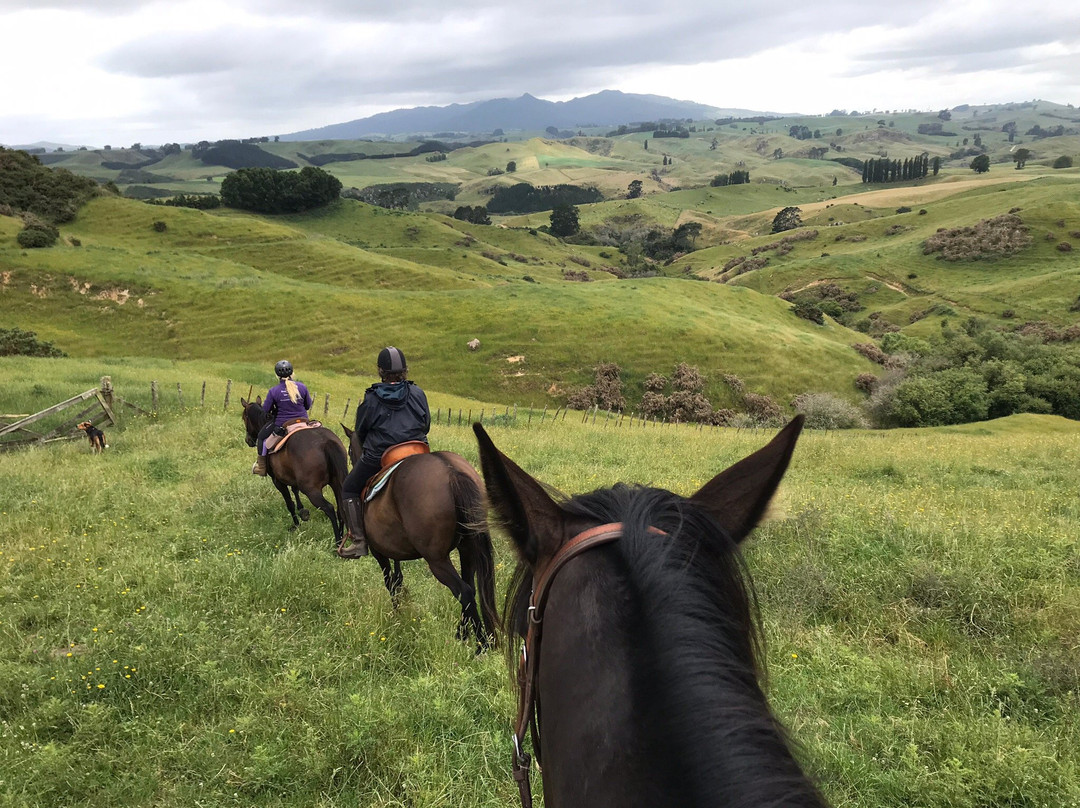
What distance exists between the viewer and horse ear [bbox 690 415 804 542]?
1.91m

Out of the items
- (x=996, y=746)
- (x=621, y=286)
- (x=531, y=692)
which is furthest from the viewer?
(x=621, y=286)

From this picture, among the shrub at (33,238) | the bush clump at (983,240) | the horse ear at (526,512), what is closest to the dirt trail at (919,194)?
the bush clump at (983,240)

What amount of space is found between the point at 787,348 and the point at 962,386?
12349 millimetres

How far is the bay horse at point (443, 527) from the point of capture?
21.9 ft

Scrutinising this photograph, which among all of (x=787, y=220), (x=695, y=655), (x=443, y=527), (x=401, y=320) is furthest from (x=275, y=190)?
(x=695, y=655)

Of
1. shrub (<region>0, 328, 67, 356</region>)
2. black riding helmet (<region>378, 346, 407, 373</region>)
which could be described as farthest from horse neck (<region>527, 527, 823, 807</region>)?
shrub (<region>0, 328, 67, 356</region>)

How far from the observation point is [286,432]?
10570 mm

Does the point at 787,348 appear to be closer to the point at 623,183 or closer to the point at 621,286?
the point at 621,286

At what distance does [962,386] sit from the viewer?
116ft

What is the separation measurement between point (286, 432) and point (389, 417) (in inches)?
168

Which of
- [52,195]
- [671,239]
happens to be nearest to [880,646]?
[52,195]

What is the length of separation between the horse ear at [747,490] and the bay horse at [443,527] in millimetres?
4839

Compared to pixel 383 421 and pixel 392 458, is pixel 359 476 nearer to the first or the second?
pixel 392 458

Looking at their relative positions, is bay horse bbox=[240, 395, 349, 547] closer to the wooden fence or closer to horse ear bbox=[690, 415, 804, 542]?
horse ear bbox=[690, 415, 804, 542]
